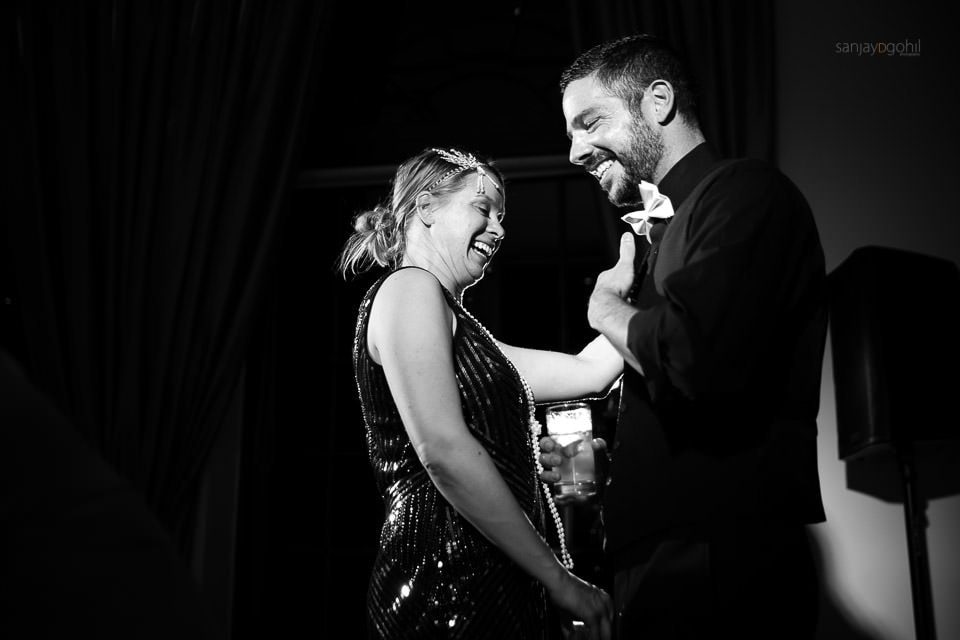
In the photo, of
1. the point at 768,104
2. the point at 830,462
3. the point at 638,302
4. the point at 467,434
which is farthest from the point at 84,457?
the point at 768,104

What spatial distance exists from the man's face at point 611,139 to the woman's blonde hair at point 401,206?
20cm

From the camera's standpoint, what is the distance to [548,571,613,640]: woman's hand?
1250mm

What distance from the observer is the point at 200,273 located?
2.88 meters

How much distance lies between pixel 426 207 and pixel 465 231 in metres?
0.10

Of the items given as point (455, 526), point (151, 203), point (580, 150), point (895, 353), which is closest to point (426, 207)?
point (580, 150)

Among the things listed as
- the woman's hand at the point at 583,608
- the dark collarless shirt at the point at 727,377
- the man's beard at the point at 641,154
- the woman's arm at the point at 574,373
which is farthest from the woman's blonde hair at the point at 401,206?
the woman's hand at the point at 583,608

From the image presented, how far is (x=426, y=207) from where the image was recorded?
1.65 metres

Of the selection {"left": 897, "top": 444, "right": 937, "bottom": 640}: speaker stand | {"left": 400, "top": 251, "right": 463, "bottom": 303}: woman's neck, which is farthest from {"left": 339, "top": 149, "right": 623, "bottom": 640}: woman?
{"left": 897, "top": 444, "right": 937, "bottom": 640}: speaker stand

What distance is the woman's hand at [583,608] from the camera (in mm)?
1250

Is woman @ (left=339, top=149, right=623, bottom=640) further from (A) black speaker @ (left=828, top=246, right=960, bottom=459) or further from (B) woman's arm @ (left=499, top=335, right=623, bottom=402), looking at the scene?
(A) black speaker @ (left=828, top=246, right=960, bottom=459)

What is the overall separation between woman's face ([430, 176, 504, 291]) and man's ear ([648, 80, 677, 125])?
374 millimetres

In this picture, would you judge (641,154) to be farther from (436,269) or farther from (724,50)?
(724,50)

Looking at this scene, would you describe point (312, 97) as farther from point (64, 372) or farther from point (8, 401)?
point (8, 401)

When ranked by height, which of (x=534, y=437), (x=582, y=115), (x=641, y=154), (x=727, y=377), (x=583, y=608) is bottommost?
(x=583, y=608)
